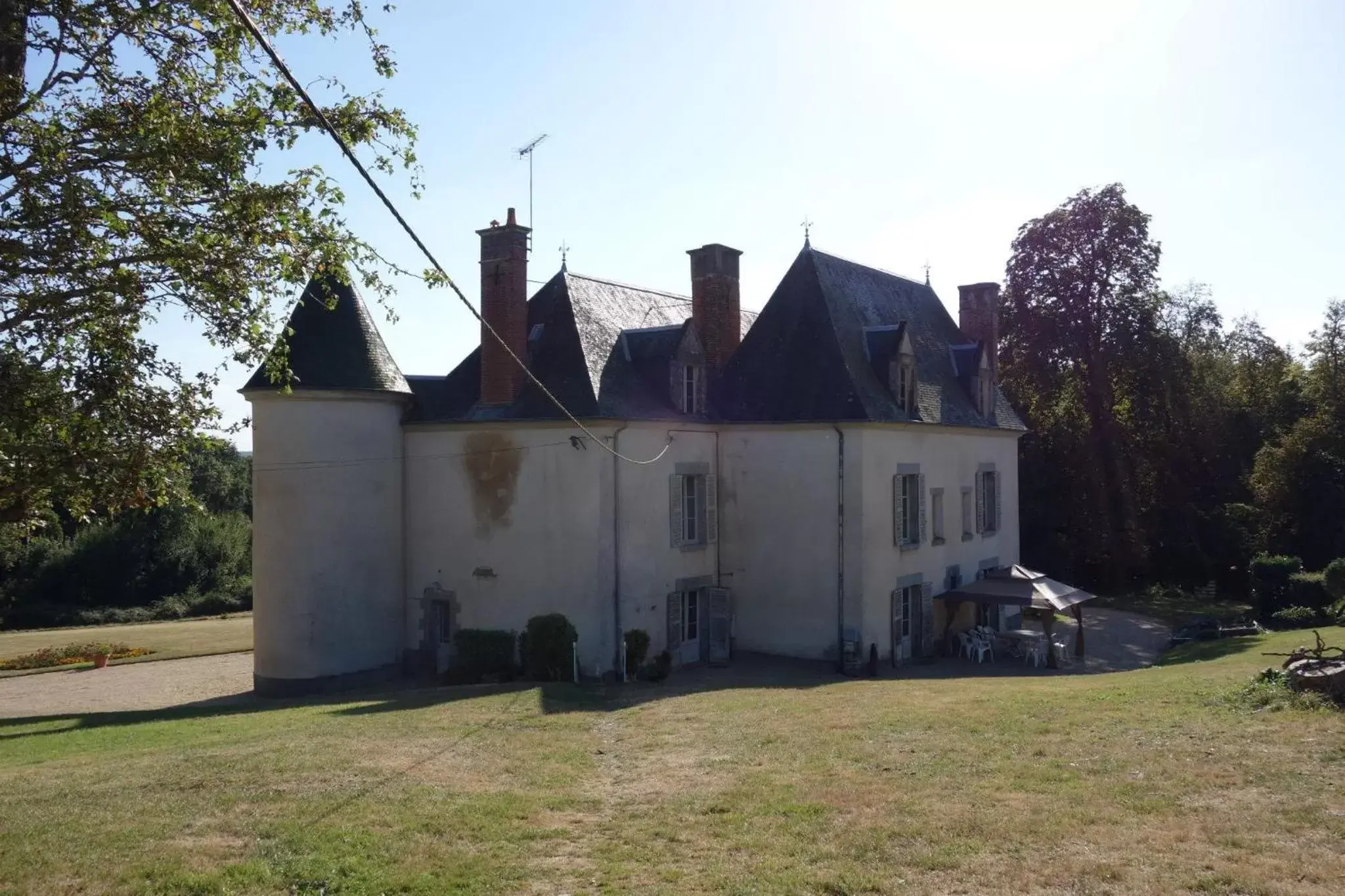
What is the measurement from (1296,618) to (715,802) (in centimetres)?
2377

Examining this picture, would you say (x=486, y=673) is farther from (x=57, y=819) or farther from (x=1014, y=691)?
(x=57, y=819)

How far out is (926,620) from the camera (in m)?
23.5

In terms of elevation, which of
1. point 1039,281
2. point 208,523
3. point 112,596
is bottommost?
point 112,596

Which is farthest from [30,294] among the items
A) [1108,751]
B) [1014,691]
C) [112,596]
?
[112,596]

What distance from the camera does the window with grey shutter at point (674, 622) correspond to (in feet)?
68.5

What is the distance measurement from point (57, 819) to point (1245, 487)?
40119 millimetres

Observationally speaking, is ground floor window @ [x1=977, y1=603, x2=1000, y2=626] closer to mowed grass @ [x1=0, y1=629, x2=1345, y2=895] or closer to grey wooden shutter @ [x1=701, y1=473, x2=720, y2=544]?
grey wooden shutter @ [x1=701, y1=473, x2=720, y2=544]

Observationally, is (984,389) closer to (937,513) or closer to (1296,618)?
(937,513)

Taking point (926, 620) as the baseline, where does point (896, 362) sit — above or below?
above

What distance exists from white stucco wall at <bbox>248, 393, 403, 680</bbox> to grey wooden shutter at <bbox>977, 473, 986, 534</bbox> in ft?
49.9

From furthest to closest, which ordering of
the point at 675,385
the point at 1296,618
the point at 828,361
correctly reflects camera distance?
the point at 1296,618, the point at 828,361, the point at 675,385

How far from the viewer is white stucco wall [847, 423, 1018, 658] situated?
2139 cm

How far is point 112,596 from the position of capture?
43.0m

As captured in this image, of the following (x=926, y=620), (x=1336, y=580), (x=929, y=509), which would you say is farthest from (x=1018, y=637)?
(x=1336, y=580)
